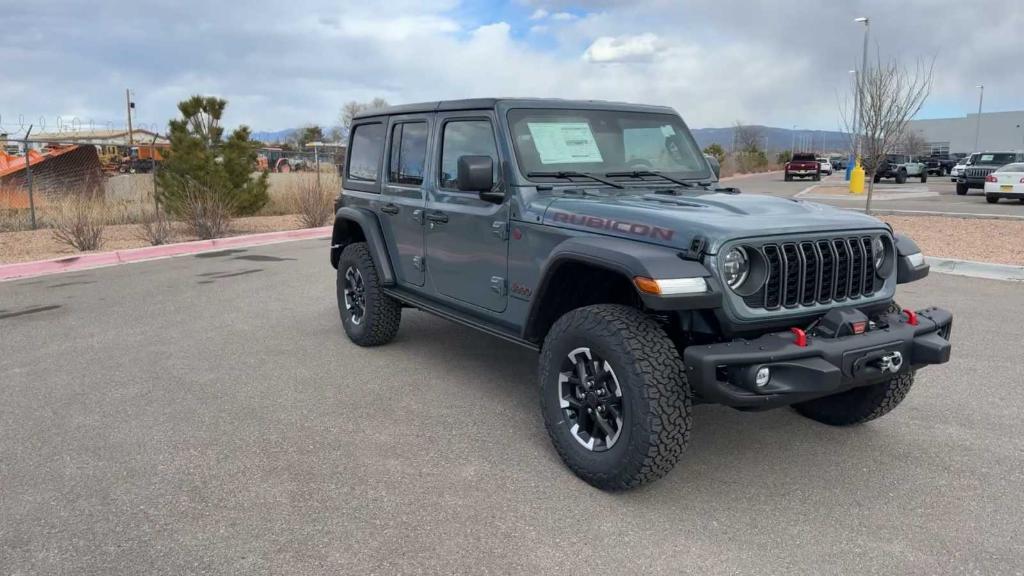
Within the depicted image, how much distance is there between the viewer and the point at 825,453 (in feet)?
12.7

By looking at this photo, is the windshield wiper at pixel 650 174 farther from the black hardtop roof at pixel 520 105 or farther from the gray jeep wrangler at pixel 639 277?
the black hardtop roof at pixel 520 105

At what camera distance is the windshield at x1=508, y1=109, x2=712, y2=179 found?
14.0ft

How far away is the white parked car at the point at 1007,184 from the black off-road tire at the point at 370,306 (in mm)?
20870

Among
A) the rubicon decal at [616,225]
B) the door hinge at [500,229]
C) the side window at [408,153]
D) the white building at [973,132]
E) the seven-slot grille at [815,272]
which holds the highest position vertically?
the white building at [973,132]

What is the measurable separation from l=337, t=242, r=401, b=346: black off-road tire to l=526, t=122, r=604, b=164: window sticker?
5.84ft

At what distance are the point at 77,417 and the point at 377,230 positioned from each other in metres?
2.31

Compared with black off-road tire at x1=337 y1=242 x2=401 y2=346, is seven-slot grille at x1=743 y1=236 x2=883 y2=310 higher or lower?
higher

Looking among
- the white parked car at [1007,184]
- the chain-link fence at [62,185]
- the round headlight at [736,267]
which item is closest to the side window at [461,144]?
the round headlight at [736,267]

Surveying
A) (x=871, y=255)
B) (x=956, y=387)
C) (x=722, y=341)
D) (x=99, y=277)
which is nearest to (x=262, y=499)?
(x=722, y=341)

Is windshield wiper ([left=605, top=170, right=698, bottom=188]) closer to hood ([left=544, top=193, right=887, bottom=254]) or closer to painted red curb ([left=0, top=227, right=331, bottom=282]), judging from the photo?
hood ([left=544, top=193, right=887, bottom=254])

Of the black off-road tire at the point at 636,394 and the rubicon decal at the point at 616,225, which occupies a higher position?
the rubicon decal at the point at 616,225

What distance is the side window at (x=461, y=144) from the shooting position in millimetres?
4348

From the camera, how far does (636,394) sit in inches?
122

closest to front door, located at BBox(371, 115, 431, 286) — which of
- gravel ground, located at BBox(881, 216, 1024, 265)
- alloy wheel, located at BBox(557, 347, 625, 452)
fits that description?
alloy wheel, located at BBox(557, 347, 625, 452)
